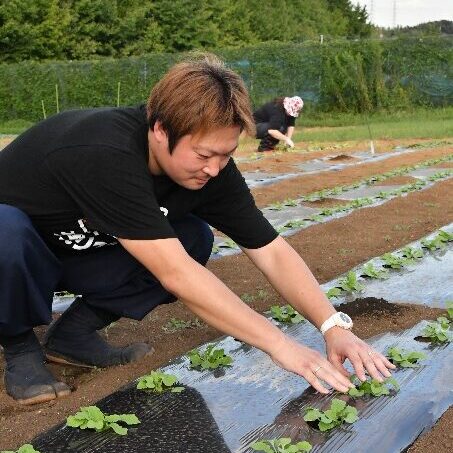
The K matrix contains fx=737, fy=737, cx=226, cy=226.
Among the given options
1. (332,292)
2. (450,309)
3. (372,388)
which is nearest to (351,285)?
(332,292)

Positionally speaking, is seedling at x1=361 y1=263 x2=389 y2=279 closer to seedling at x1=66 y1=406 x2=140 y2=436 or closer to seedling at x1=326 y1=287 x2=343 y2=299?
seedling at x1=326 y1=287 x2=343 y2=299

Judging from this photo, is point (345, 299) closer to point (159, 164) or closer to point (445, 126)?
point (159, 164)

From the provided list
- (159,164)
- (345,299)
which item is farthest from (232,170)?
(345,299)

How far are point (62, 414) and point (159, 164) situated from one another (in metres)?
0.90

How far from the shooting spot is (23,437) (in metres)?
2.32

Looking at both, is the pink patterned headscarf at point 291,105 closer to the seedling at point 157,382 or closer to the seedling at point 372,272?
the seedling at point 372,272

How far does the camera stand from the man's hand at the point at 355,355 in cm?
238

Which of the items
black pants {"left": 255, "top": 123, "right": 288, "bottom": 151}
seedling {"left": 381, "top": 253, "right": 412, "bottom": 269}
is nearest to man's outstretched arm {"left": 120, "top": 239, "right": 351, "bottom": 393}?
seedling {"left": 381, "top": 253, "right": 412, "bottom": 269}

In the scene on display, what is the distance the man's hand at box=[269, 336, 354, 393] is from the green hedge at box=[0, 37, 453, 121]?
64.1 feet

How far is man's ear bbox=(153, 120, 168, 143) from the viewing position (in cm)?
232

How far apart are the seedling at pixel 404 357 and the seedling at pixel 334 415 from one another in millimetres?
567

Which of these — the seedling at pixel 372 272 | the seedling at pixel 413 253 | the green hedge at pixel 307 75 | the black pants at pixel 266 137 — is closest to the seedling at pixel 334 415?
the seedling at pixel 372 272

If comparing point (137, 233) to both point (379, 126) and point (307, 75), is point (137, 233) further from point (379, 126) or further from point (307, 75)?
Result: point (307, 75)

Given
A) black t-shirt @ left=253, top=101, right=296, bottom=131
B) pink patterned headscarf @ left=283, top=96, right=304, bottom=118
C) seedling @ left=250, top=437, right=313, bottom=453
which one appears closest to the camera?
seedling @ left=250, top=437, right=313, bottom=453
